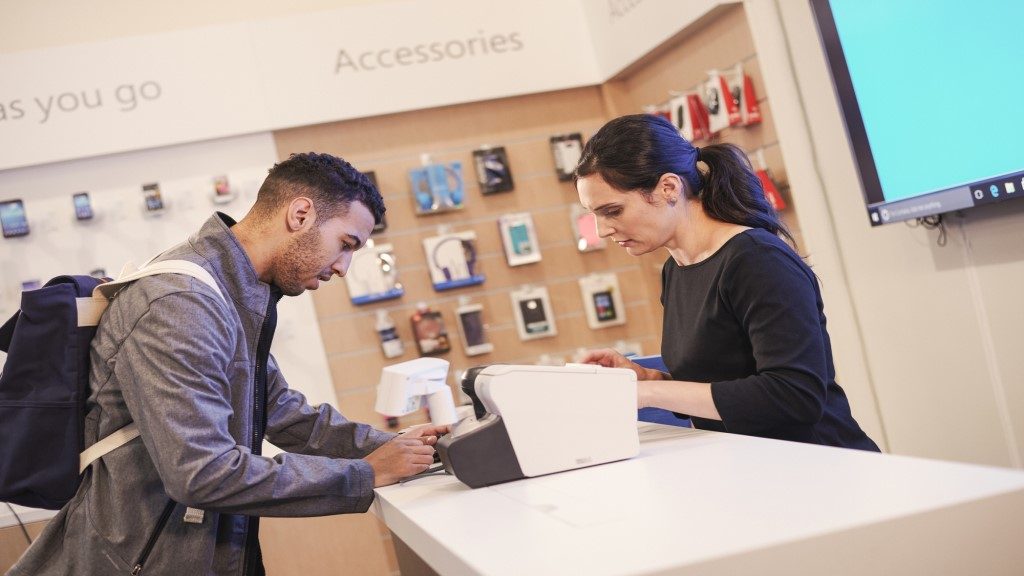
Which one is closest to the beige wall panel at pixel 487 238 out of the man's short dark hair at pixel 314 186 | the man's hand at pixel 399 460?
the man's short dark hair at pixel 314 186

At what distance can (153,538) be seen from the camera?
192cm

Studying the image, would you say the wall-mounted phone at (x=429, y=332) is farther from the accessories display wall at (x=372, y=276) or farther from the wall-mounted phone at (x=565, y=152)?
the wall-mounted phone at (x=565, y=152)

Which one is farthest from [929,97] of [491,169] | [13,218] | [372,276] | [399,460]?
[13,218]

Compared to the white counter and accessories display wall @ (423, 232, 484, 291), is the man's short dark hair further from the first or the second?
accessories display wall @ (423, 232, 484, 291)

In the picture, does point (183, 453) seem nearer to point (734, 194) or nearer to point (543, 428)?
point (543, 428)

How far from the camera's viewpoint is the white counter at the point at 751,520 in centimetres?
114

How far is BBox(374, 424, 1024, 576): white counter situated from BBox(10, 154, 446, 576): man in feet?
1.10

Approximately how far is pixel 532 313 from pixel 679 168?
2.55 meters

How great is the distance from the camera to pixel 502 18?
4.80 meters

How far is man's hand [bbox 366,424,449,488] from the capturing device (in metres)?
2.10

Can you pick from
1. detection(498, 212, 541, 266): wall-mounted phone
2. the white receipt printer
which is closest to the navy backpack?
the white receipt printer

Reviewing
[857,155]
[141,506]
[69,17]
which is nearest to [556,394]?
[141,506]

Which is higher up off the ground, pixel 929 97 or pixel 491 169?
pixel 491 169

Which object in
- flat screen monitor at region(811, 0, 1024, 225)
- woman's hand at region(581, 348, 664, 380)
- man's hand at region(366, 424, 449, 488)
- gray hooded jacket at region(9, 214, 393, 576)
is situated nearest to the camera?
gray hooded jacket at region(9, 214, 393, 576)
